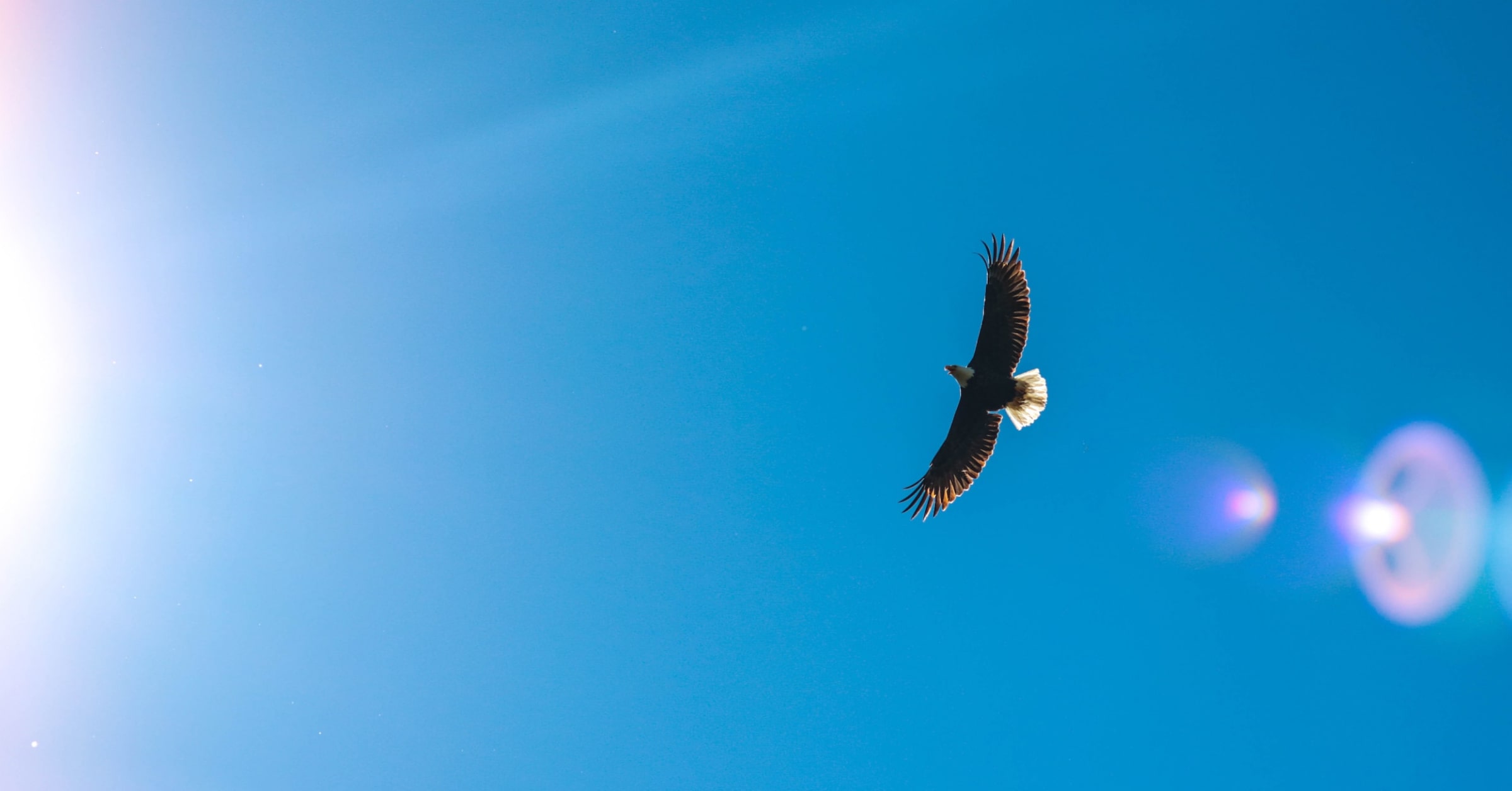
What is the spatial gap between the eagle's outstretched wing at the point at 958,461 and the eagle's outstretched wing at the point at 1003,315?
869 millimetres

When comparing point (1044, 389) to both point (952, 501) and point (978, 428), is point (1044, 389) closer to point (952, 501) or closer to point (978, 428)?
point (978, 428)

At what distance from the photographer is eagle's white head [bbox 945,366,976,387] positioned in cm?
1428

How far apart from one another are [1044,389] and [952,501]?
6.55 feet

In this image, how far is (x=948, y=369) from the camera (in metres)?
14.4

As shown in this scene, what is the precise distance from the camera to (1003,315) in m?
14.0

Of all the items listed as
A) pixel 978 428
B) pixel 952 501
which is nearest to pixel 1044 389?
pixel 978 428

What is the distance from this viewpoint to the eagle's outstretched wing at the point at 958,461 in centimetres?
1476

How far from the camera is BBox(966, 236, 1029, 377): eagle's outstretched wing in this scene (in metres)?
13.9

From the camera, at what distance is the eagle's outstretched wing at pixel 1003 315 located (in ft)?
45.6

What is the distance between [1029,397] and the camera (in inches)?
572

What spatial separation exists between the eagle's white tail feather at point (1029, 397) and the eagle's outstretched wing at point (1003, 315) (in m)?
0.34

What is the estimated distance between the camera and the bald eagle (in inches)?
549

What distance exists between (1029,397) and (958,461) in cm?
133

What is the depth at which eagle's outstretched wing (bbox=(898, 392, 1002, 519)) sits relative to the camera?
48.4 ft
